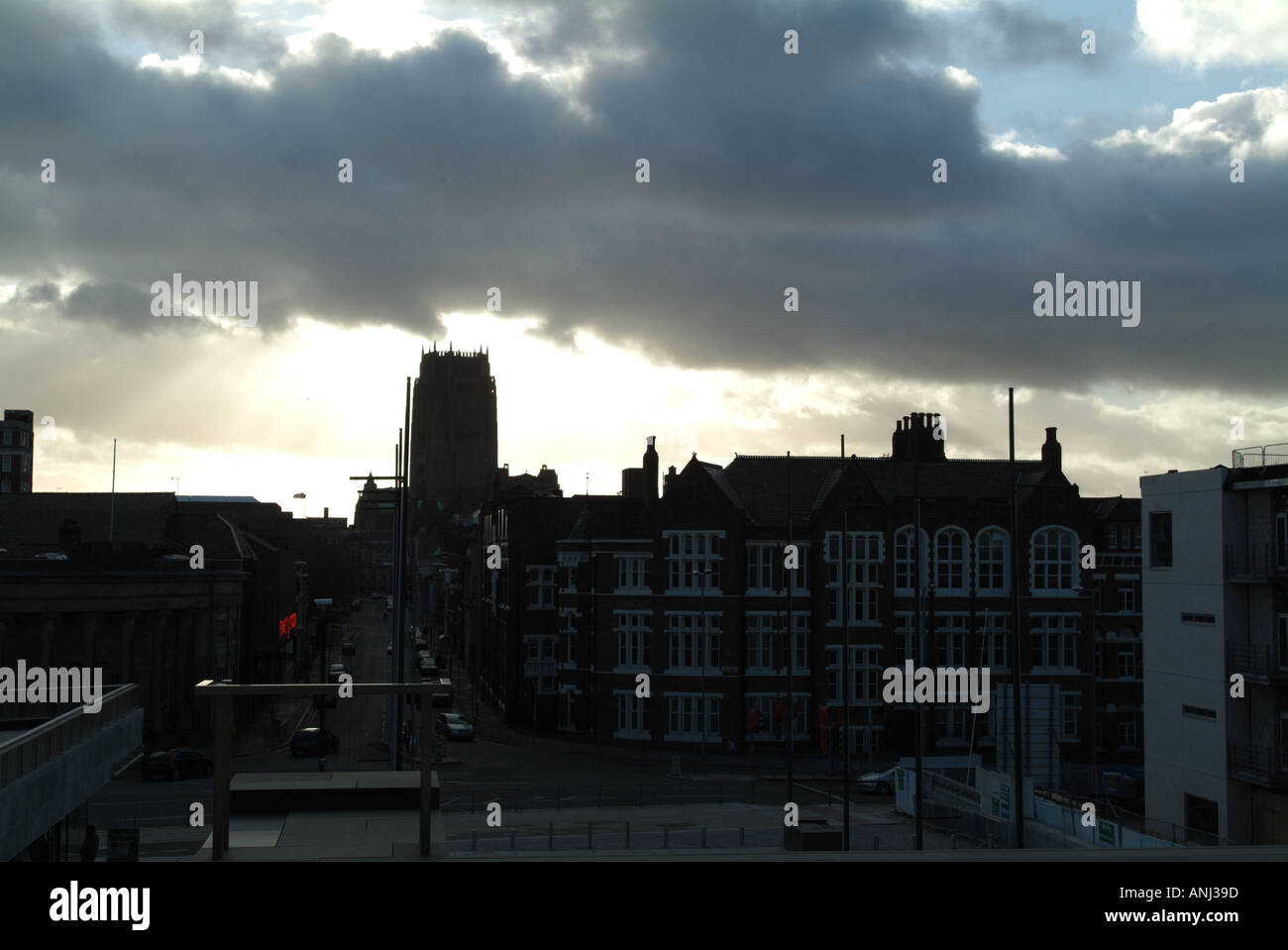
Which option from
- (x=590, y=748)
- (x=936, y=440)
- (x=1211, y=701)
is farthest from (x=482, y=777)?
(x=936, y=440)

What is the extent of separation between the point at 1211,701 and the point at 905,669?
2107 centimetres

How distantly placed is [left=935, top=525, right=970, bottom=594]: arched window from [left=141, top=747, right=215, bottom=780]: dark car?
113 ft

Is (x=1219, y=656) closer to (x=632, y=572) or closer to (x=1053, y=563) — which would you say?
(x=1053, y=563)

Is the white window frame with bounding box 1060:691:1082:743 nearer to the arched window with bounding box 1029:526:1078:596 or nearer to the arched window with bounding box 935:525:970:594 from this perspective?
the arched window with bounding box 1029:526:1078:596

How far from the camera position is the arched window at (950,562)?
59969 millimetres

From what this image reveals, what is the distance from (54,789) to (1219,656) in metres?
33.2

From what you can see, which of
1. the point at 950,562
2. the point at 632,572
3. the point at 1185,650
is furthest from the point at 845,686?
the point at 950,562

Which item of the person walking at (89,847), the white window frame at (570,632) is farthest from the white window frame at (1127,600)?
the person walking at (89,847)

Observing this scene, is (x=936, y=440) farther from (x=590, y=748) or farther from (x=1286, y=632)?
(x=1286, y=632)

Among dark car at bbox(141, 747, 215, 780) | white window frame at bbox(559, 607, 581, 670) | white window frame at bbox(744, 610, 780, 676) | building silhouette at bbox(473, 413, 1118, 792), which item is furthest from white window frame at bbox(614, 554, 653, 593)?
dark car at bbox(141, 747, 215, 780)

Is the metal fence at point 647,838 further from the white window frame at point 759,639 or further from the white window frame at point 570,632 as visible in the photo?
the white window frame at point 570,632
